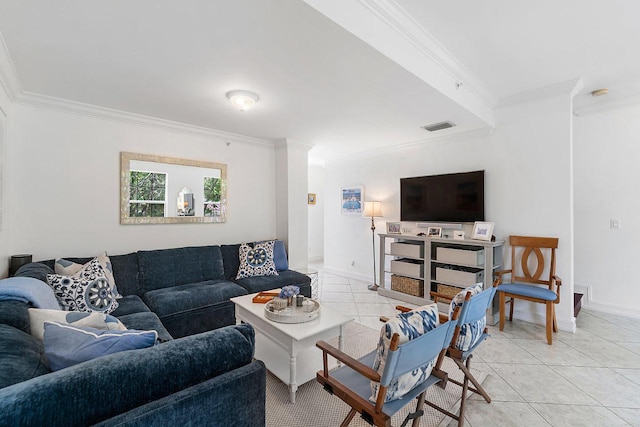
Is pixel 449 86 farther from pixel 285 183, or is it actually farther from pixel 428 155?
pixel 285 183

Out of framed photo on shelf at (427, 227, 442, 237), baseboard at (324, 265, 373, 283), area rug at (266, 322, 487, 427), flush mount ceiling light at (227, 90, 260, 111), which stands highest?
flush mount ceiling light at (227, 90, 260, 111)

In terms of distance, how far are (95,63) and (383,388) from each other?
2.88 m

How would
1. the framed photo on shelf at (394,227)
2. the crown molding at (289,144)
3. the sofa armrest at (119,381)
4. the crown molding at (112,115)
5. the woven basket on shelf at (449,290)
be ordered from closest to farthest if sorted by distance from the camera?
1. the sofa armrest at (119,381)
2. the crown molding at (112,115)
3. the woven basket on shelf at (449,290)
4. the crown molding at (289,144)
5. the framed photo on shelf at (394,227)

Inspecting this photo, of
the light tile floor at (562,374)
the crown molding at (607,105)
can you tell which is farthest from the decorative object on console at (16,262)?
the crown molding at (607,105)

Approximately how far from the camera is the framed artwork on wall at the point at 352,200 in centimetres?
529

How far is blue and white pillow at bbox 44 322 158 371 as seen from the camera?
1037 mm

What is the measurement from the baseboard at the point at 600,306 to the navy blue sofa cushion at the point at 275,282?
360 centimetres

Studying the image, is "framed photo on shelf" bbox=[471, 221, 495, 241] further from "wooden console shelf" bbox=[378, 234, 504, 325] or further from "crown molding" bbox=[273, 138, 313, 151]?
"crown molding" bbox=[273, 138, 313, 151]

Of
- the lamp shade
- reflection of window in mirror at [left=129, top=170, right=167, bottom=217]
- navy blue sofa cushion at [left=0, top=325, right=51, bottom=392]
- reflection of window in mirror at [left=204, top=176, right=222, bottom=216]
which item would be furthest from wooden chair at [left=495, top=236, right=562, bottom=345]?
→ reflection of window in mirror at [left=129, top=170, right=167, bottom=217]

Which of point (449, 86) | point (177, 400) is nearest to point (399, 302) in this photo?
point (449, 86)

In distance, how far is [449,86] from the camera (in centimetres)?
260

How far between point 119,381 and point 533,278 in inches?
150

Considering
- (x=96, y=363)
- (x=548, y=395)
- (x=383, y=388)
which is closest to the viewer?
(x=96, y=363)

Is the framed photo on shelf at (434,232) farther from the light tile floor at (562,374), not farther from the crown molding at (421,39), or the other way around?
the crown molding at (421,39)
